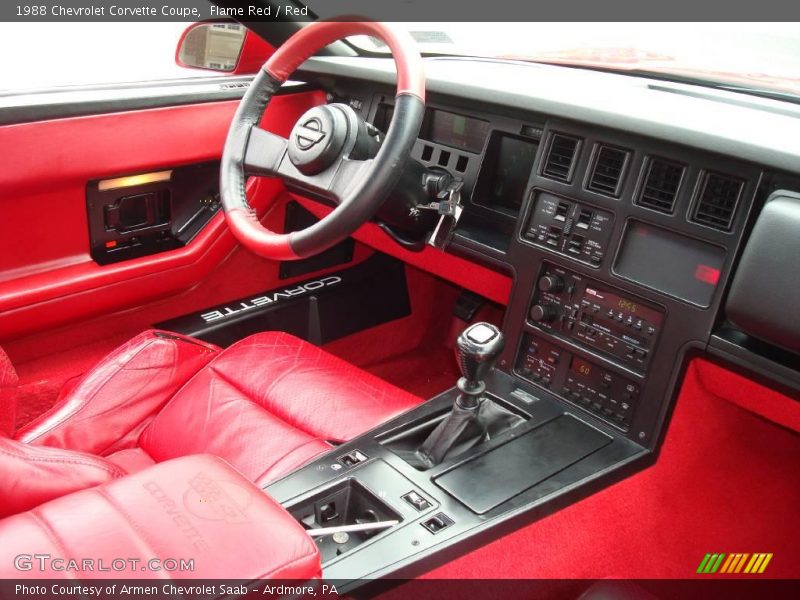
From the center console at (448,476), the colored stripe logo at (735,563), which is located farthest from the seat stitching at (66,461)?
the colored stripe logo at (735,563)

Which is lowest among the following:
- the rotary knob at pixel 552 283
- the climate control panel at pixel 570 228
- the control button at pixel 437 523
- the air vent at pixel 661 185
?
the control button at pixel 437 523

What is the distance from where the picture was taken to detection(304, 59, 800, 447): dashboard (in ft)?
4.96

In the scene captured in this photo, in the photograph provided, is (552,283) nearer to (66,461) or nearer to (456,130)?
(456,130)

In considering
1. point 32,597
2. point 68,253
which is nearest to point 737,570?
point 32,597

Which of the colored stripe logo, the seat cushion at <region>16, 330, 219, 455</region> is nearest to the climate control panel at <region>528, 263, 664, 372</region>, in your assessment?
the colored stripe logo

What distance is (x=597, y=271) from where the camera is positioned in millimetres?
1695

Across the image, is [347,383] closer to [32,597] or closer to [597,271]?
[597,271]

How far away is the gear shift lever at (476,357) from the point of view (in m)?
1.51

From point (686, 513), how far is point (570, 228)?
67 cm

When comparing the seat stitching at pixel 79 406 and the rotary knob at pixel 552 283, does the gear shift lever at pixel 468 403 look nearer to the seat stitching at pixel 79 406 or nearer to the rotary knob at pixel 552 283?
the rotary knob at pixel 552 283

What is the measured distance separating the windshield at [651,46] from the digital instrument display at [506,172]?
363 mm

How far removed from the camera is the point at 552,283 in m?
1.76

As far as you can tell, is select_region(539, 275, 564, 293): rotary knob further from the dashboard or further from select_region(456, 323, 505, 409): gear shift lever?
select_region(456, 323, 505, 409): gear shift lever

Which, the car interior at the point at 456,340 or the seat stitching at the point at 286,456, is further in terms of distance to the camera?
the seat stitching at the point at 286,456
